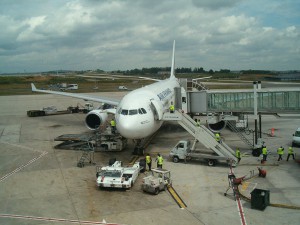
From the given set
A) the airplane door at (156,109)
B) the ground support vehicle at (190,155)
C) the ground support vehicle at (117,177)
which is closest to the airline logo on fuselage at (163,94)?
the airplane door at (156,109)

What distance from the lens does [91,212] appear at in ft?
45.5

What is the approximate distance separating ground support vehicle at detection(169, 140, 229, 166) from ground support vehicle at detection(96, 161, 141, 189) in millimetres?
4321

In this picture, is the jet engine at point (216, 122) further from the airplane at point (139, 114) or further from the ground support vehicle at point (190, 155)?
the ground support vehicle at point (190, 155)

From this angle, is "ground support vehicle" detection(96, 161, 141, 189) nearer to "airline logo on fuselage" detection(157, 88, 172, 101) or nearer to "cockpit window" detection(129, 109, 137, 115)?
"cockpit window" detection(129, 109, 137, 115)

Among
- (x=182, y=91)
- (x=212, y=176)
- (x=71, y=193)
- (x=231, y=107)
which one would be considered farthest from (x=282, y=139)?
(x=71, y=193)

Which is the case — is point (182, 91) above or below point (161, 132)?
above

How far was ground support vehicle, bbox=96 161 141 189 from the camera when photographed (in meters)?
16.5

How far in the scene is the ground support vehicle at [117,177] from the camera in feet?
54.1

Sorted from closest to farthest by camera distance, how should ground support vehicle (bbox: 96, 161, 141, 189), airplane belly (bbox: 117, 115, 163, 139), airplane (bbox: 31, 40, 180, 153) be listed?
ground support vehicle (bbox: 96, 161, 141, 189)
airplane belly (bbox: 117, 115, 163, 139)
airplane (bbox: 31, 40, 180, 153)

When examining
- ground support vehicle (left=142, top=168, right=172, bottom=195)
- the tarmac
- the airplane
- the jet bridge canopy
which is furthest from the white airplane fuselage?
Answer: the jet bridge canopy

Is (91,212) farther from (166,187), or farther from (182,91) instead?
(182,91)

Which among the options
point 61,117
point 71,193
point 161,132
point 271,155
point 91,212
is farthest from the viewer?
point 61,117

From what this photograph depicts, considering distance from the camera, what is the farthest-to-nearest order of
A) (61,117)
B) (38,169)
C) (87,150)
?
(61,117) < (87,150) < (38,169)

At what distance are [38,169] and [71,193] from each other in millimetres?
5546
